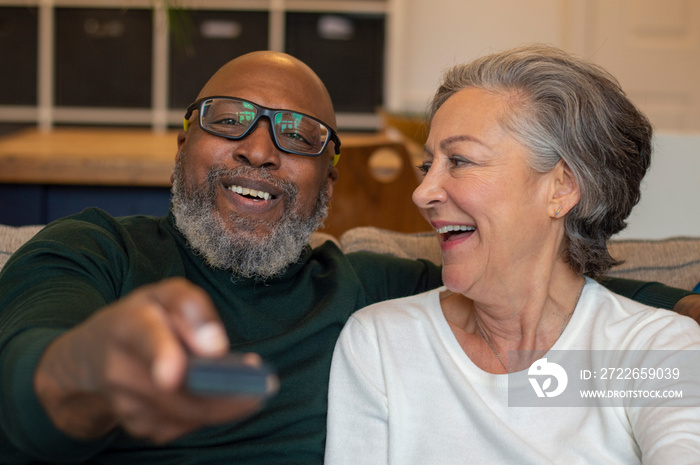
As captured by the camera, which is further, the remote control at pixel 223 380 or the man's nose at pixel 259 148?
the man's nose at pixel 259 148

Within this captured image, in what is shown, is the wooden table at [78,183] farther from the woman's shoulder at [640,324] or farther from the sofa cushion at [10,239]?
the woman's shoulder at [640,324]

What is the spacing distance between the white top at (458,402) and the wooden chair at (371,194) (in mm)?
1194

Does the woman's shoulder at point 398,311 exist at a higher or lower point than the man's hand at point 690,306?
lower

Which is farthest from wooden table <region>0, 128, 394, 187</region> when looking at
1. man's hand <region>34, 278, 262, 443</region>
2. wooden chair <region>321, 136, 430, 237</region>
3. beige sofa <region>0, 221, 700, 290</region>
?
man's hand <region>34, 278, 262, 443</region>

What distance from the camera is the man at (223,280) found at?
75 cm

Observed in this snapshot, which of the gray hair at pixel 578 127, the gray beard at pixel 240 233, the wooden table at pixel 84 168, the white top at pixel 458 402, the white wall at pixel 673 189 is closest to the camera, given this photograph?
the white top at pixel 458 402

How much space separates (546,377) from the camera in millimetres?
1323

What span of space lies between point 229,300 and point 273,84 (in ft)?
1.66

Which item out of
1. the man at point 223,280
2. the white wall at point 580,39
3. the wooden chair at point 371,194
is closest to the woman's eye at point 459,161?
the man at point 223,280

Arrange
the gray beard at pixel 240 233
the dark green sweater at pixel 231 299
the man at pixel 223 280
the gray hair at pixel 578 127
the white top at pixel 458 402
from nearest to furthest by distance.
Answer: the man at pixel 223 280 < the dark green sweater at pixel 231 299 < the white top at pixel 458 402 < the gray hair at pixel 578 127 < the gray beard at pixel 240 233

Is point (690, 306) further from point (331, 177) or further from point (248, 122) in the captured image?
point (248, 122)

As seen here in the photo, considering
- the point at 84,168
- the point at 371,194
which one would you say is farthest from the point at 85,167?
the point at 371,194

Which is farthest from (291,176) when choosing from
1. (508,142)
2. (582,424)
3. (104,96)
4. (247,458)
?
(104,96)

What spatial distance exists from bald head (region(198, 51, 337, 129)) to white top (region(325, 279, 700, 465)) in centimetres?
52
